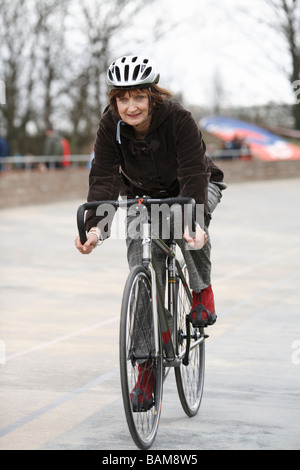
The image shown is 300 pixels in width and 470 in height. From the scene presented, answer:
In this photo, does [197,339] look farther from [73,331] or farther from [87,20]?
[87,20]

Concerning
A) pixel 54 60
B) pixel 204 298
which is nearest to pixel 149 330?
pixel 204 298

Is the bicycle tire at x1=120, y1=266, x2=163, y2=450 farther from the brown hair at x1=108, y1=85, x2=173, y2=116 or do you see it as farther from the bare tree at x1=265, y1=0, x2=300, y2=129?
the bare tree at x1=265, y1=0, x2=300, y2=129

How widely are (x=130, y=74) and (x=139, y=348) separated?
4.16ft

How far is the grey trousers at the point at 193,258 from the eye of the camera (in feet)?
16.1

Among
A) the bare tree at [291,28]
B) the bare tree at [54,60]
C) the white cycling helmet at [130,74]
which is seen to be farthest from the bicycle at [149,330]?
the bare tree at [291,28]

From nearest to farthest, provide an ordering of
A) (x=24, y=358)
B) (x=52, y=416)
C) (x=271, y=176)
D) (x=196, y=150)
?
1. (x=196, y=150)
2. (x=52, y=416)
3. (x=24, y=358)
4. (x=271, y=176)

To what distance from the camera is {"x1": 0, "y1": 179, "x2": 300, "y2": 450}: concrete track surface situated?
4.98 m

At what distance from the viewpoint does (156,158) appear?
4902 mm

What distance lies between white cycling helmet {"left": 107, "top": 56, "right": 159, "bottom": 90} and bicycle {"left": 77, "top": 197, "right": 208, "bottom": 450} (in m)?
0.54

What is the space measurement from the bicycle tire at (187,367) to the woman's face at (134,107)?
925 mm

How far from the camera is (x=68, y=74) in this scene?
105ft

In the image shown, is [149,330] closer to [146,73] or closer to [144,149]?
[144,149]

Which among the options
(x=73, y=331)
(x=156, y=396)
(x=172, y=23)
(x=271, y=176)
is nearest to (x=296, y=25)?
(x=271, y=176)

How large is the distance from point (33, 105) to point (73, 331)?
25.7 m
